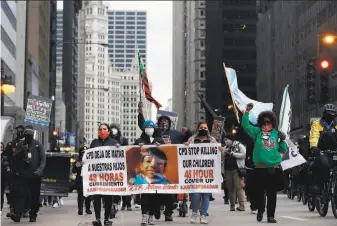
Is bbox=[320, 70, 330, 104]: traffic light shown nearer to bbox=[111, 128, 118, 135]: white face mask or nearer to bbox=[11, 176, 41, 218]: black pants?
bbox=[111, 128, 118, 135]: white face mask

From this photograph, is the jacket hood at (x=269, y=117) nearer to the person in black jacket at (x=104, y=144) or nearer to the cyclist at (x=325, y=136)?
the cyclist at (x=325, y=136)

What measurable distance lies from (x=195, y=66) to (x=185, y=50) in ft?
82.6

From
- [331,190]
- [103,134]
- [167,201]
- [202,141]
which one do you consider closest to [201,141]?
[202,141]

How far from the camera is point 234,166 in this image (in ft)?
67.6

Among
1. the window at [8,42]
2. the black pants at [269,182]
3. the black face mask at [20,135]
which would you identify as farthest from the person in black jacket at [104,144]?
the window at [8,42]

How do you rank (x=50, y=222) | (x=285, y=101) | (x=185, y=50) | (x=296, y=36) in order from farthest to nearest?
(x=185, y=50) → (x=296, y=36) → (x=285, y=101) → (x=50, y=222)

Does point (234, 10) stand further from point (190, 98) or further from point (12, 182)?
point (12, 182)

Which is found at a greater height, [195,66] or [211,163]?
[195,66]

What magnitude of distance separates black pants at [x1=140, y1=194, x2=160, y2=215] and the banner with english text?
0.12 metres

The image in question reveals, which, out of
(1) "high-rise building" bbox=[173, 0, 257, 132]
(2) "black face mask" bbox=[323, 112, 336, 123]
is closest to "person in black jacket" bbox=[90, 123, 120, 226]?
(2) "black face mask" bbox=[323, 112, 336, 123]

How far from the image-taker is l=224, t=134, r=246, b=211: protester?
65.8 ft

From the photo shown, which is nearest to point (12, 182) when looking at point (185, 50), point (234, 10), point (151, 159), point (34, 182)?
point (34, 182)

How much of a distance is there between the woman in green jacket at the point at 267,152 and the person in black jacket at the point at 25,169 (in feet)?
14.4

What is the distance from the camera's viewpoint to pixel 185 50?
199500 mm
